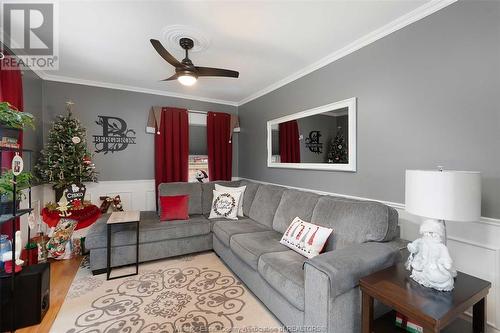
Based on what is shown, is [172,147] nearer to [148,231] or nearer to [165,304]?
[148,231]

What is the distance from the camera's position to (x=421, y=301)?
126 centimetres

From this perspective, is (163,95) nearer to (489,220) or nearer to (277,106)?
(277,106)

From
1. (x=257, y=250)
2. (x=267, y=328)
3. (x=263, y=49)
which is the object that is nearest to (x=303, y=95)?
(x=263, y=49)

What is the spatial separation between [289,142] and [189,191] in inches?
69.6

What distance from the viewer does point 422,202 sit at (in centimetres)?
Result: 140

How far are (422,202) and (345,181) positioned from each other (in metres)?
1.27

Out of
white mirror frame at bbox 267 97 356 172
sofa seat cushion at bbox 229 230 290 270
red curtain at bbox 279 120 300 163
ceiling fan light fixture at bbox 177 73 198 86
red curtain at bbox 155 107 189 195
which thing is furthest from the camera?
red curtain at bbox 155 107 189 195

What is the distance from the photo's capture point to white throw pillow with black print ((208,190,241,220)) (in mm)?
3471

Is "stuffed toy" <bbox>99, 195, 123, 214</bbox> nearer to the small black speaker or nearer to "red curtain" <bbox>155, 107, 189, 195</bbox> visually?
"red curtain" <bbox>155, 107, 189, 195</bbox>

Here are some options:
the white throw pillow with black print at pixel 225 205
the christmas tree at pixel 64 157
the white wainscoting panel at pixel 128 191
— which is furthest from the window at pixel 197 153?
the christmas tree at pixel 64 157

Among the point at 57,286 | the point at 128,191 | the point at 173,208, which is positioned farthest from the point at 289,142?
the point at 57,286

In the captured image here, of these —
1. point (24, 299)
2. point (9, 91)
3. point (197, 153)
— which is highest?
point (9, 91)

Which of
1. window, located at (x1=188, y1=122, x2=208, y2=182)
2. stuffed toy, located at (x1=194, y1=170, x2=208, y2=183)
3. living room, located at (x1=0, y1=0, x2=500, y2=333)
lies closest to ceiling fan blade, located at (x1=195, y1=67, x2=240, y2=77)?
living room, located at (x1=0, y1=0, x2=500, y2=333)

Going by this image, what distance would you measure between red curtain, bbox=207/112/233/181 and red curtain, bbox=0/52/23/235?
2710 millimetres
